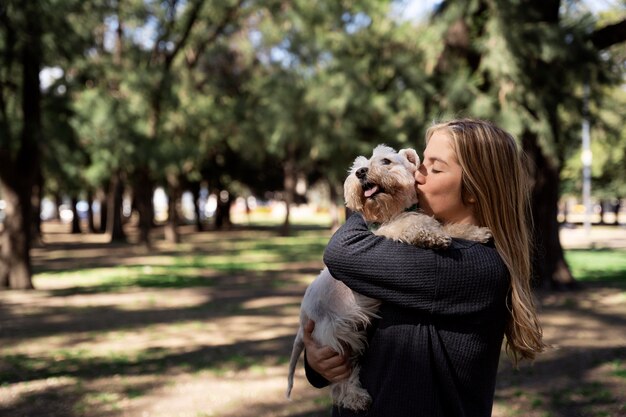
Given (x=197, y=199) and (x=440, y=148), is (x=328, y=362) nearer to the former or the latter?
(x=440, y=148)

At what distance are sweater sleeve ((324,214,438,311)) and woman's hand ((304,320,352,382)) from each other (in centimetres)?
33

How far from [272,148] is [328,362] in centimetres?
2429

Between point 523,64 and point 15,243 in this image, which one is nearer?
point 523,64

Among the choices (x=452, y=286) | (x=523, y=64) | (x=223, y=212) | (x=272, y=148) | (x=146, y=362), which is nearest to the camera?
(x=452, y=286)

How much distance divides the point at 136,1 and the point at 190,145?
678 cm

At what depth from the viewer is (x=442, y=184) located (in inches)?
78.0

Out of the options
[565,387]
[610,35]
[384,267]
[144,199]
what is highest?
[610,35]

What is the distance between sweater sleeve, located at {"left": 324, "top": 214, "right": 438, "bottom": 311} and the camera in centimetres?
184

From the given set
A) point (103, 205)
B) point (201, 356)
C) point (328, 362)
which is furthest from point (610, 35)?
point (103, 205)

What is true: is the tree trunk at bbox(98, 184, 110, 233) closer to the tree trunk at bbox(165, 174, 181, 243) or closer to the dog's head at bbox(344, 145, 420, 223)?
the tree trunk at bbox(165, 174, 181, 243)

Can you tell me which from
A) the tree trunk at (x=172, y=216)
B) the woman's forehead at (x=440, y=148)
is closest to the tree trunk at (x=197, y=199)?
the tree trunk at (x=172, y=216)

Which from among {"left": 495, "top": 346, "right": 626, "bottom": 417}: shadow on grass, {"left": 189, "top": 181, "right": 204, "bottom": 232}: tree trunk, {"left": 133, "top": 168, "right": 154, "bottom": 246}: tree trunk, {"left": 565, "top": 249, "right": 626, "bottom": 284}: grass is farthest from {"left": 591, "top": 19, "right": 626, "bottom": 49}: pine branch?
{"left": 189, "top": 181, "right": 204, "bottom": 232}: tree trunk

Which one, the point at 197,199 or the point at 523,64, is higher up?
the point at 523,64

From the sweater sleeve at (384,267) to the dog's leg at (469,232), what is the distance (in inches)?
6.5
